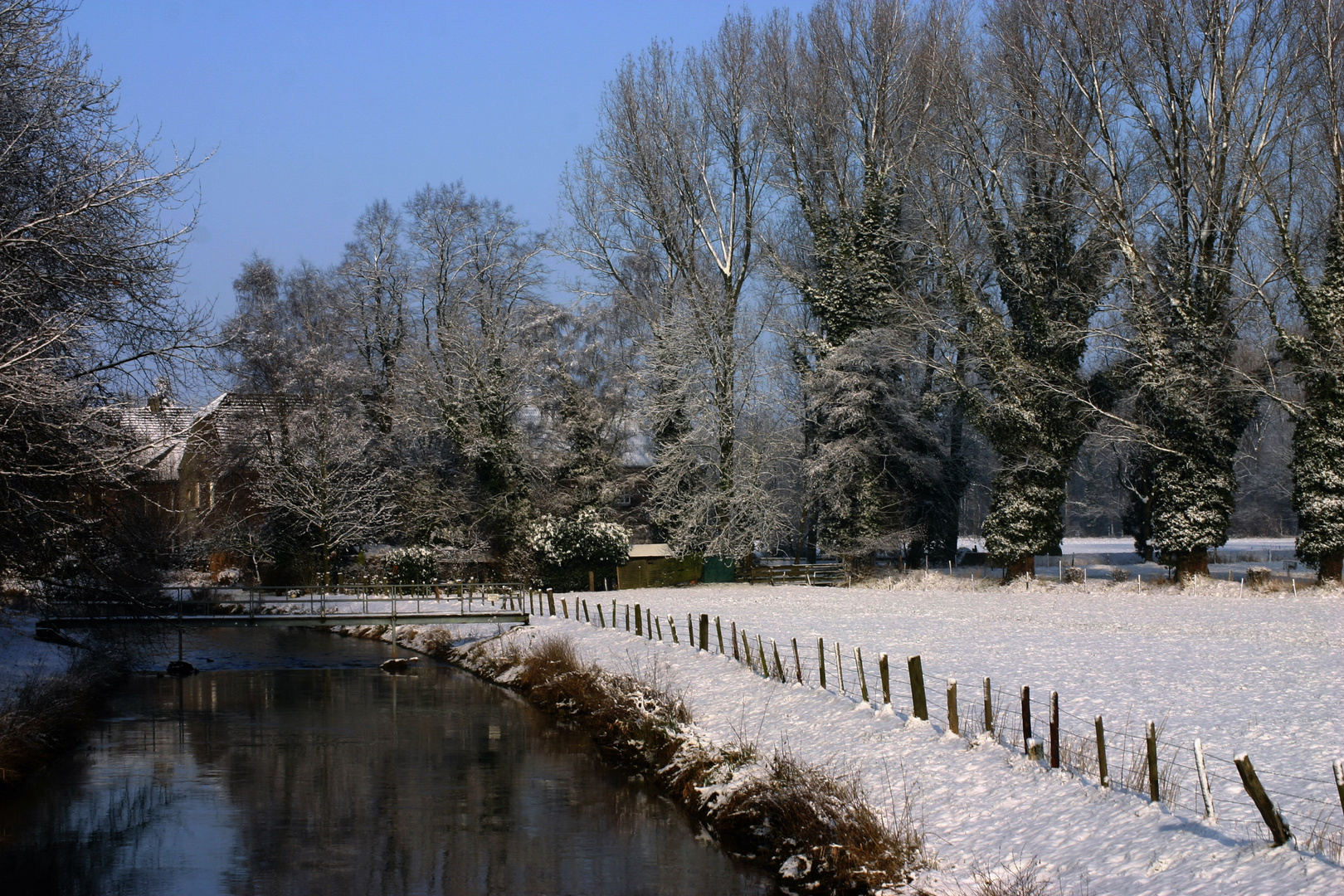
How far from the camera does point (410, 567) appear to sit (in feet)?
151

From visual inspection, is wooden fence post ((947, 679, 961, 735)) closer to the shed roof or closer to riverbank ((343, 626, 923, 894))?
riverbank ((343, 626, 923, 894))

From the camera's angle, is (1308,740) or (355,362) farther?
(355,362)

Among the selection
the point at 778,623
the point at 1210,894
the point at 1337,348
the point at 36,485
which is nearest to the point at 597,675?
the point at 778,623

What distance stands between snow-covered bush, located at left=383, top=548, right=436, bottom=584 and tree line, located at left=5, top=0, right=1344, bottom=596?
276 centimetres

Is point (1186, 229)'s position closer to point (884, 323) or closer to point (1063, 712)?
point (884, 323)

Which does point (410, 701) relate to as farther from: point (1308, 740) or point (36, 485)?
point (1308, 740)

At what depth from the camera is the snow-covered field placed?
34.5 feet

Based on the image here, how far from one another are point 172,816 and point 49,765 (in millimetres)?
4199

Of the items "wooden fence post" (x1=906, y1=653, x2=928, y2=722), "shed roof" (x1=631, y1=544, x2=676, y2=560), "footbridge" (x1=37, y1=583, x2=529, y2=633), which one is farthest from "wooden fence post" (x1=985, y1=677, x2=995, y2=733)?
"shed roof" (x1=631, y1=544, x2=676, y2=560)

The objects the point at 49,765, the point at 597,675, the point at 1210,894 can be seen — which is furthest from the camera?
the point at 597,675

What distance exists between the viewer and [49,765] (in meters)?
19.1

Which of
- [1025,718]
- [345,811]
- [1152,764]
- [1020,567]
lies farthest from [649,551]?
[1152,764]

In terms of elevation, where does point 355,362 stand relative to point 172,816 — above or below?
above

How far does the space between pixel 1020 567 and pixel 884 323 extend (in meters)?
11.2
